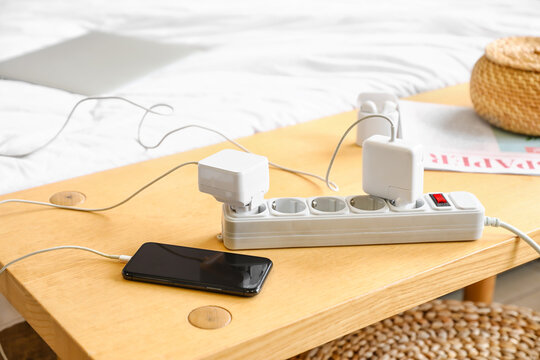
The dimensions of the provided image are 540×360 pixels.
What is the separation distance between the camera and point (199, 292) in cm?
61

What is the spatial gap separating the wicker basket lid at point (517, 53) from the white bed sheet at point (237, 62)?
222 millimetres

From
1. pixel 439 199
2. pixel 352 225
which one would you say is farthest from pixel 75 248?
pixel 439 199

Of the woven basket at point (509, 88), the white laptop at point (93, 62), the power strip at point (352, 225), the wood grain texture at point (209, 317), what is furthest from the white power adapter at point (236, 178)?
the white laptop at point (93, 62)

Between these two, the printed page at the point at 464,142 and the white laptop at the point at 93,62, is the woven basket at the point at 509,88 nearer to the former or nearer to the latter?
the printed page at the point at 464,142

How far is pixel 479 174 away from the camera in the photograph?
87 cm

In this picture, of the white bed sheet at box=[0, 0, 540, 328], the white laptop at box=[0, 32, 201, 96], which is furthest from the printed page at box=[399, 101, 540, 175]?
the white laptop at box=[0, 32, 201, 96]

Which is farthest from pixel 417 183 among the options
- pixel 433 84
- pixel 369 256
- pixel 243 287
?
pixel 433 84

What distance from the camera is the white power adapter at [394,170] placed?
2.19 feet

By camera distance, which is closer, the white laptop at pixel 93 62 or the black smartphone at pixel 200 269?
the black smartphone at pixel 200 269

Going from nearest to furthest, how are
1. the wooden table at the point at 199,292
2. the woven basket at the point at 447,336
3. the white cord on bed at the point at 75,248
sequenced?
1. the wooden table at the point at 199,292
2. the white cord on bed at the point at 75,248
3. the woven basket at the point at 447,336

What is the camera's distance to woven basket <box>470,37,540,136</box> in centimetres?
93

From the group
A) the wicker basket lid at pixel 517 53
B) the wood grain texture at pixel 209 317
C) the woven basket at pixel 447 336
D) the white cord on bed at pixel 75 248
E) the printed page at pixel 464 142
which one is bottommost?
the woven basket at pixel 447 336

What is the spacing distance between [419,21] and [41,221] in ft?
3.73

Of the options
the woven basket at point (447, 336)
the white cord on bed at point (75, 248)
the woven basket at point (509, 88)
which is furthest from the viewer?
the woven basket at point (509, 88)
